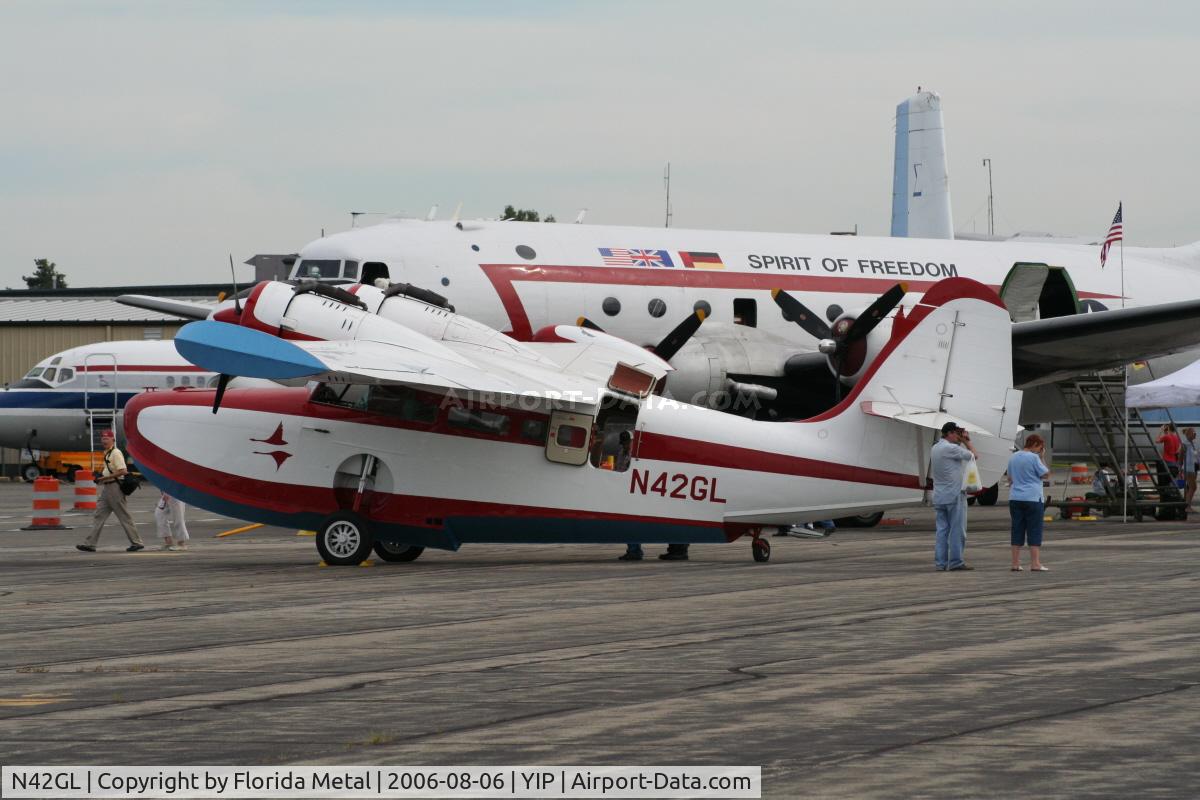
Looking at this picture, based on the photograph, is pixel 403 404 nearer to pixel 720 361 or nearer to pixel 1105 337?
pixel 720 361

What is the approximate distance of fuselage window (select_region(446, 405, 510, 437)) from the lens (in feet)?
68.6

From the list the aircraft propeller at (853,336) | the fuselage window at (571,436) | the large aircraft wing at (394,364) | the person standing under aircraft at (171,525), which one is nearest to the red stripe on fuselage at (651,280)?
the aircraft propeller at (853,336)

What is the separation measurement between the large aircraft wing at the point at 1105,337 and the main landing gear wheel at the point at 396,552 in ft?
42.5

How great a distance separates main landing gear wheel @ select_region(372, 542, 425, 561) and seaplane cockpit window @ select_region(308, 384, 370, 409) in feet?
7.44

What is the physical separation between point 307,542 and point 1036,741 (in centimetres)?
2078

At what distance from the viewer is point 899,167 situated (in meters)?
76.9

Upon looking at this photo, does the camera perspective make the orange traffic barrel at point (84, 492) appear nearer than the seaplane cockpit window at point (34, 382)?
Yes

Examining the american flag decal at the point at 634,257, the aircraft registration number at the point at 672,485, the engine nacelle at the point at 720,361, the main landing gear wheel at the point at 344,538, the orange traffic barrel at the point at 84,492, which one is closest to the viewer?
the aircraft registration number at the point at 672,485

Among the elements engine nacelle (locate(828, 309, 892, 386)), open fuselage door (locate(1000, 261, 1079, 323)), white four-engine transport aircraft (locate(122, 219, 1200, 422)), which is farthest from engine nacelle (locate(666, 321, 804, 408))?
open fuselage door (locate(1000, 261, 1079, 323))

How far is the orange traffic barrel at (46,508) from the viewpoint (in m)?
31.2

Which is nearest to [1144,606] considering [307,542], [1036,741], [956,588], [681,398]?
[956,588]

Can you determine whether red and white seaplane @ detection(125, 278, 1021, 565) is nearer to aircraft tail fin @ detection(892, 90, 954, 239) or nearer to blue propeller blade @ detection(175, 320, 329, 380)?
blue propeller blade @ detection(175, 320, 329, 380)

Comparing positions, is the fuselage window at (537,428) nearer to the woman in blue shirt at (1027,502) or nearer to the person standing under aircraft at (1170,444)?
the woman in blue shirt at (1027,502)

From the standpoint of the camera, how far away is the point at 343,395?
21.3 meters
